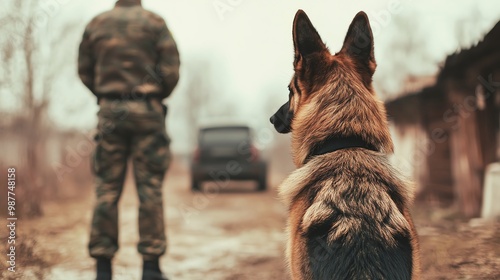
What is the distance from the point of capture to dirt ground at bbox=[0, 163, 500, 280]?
4.79m

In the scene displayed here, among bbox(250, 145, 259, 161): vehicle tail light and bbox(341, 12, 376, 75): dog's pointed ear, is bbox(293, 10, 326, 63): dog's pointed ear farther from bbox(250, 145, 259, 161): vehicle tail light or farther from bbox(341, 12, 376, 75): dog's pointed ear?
bbox(250, 145, 259, 161): vehicle tail light

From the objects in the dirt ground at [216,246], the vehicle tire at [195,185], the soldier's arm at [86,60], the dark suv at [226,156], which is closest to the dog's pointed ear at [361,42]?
the dirt ground at [216,246]

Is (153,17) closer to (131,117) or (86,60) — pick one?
(86,60)

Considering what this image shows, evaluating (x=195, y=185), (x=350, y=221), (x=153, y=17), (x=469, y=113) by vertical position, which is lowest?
(x=195, y=185)

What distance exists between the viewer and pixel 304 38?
2590mm

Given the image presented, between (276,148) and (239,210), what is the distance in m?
33.3

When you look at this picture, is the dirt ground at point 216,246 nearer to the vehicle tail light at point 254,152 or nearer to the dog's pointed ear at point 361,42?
the dog's pointed ear at point 361,42

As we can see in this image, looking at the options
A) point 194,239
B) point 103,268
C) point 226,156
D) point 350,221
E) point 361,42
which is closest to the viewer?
point 350,221

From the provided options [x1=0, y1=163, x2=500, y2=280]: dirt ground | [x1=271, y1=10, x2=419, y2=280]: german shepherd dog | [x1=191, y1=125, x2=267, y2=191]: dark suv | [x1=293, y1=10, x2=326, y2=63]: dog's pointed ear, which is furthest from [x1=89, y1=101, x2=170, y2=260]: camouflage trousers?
[x1=191, y1=125, x2=267, y2=191]: dark suv

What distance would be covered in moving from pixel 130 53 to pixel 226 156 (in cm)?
1046

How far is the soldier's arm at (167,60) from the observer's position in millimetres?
4680

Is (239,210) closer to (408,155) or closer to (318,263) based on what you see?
(408,155)

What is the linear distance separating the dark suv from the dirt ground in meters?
2.36

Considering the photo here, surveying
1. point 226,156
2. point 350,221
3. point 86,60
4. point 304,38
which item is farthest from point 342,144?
point 226,156
